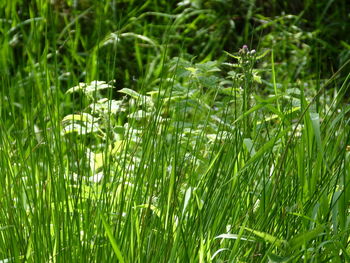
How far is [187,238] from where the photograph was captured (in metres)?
1.37

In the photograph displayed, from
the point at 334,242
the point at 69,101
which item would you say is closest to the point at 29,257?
the point at 334,242

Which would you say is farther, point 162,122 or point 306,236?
point 162,122

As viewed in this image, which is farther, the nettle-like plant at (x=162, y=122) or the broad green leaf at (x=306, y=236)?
the nettle-like plant at (x=162, y=122)

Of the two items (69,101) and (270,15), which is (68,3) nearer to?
(69,101)

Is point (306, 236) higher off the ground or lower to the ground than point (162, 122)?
higher

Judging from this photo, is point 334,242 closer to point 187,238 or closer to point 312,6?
point 187,238

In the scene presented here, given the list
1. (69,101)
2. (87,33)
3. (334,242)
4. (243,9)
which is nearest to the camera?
(334,242)

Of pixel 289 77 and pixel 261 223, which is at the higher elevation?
pixel 261 223

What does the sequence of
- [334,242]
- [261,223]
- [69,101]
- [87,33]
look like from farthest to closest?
[87,33] → [69,101] → [261,223] → [334,242]

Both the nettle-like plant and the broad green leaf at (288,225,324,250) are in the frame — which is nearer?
the broad green leaf at (288,225,324,250)

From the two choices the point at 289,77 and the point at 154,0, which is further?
the point at 154,0

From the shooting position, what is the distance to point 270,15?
441 cm

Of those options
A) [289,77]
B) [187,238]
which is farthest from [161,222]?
[289,77]

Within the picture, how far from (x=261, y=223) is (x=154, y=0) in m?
2.94
